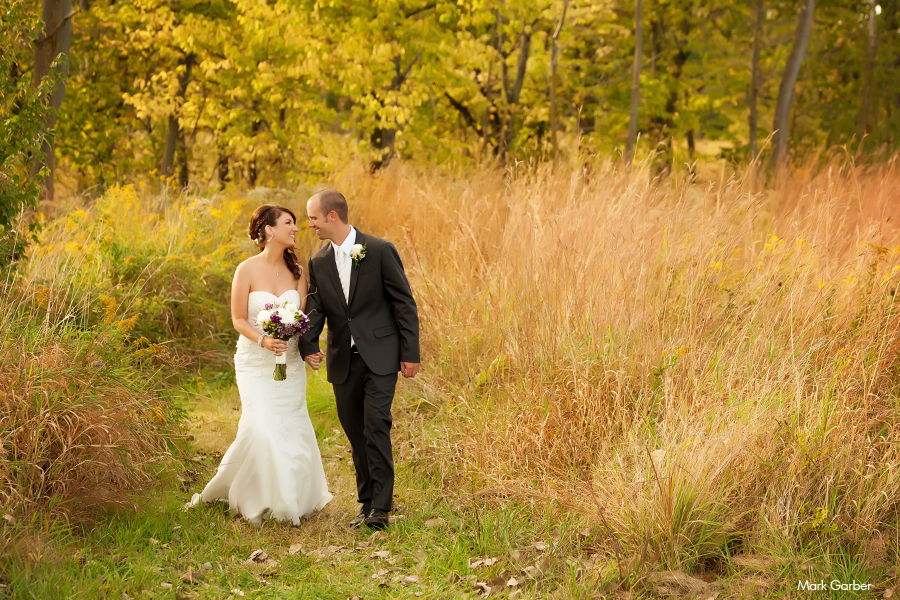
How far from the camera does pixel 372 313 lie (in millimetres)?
4789

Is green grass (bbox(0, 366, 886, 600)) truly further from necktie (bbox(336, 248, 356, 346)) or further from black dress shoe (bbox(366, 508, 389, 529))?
necktie (bbox(336, 248, 356, 346))

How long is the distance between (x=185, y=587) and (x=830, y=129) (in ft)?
66.6

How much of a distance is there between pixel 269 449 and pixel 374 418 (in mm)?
691

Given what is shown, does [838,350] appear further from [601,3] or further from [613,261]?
[601,3]

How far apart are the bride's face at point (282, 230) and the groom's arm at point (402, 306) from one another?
0.71 metres

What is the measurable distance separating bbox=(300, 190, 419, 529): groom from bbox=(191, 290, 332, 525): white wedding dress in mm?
332

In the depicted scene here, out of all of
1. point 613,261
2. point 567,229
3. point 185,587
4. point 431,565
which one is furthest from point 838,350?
point 185,587

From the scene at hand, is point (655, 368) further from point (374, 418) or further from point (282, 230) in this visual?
point (282, 230)

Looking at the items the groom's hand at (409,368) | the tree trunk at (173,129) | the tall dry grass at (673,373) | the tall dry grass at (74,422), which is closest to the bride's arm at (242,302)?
the tall dry grass at (74,422)

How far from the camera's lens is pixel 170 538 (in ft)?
14.7

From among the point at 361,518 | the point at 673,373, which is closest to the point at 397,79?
the point at 673,373

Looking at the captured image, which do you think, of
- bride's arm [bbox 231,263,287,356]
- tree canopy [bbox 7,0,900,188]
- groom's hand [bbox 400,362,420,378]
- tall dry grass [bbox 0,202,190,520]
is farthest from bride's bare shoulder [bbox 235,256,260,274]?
tree canopy [bbox 7,0,900,188]

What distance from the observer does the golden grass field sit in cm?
396

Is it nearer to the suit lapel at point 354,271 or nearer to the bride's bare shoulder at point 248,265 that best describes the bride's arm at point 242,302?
the bride's bare shoulder at point 248,265
